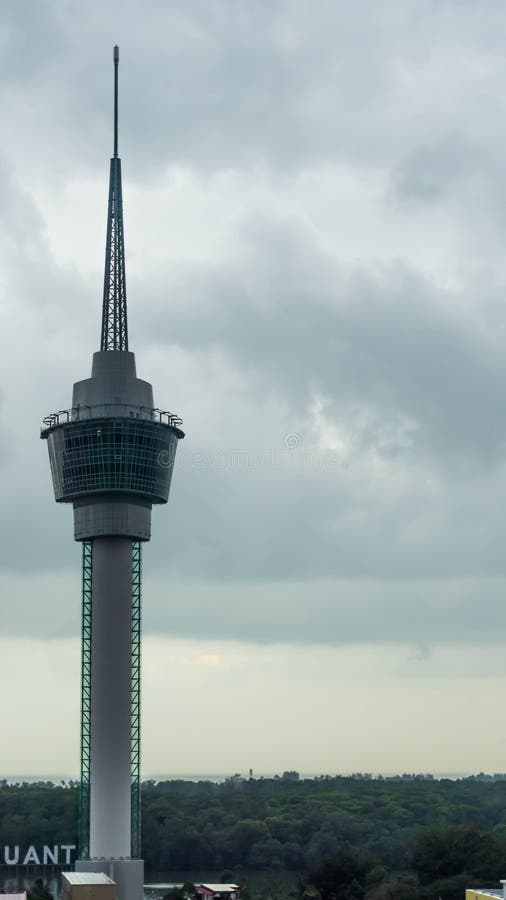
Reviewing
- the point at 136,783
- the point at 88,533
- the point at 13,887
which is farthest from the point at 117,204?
the point at 13,887

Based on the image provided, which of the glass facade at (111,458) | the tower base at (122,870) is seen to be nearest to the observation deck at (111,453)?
the glass facade at (111,458)

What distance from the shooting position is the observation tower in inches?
6900

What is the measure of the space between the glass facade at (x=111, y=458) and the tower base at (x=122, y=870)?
46.2 meters

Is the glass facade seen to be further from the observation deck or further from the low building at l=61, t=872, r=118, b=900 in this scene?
the low building at l=61, t=872, r=118, b=900

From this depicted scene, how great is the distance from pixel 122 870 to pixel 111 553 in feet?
130

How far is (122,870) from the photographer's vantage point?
6801 inches

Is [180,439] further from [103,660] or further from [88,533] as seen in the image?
[103,660]

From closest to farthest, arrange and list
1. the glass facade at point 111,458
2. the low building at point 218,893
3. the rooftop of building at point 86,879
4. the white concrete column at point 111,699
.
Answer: the rooftop of building at point 86,879 → the white concrete column at point 111,699 → the glass facade at point 111,458 → the low building at point 218,893

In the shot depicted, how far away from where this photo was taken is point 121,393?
18550 cm

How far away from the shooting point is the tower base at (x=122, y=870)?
565 feet

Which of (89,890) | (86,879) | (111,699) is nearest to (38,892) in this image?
(111,699)

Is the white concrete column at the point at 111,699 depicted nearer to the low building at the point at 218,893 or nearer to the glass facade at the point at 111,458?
Result: the glass facade at the point at 111,458

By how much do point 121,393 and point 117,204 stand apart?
30155 mm

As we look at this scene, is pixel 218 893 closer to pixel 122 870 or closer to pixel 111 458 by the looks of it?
pixel 122 870
